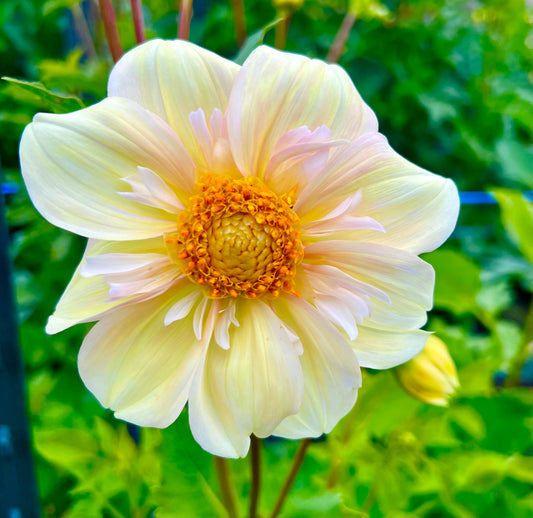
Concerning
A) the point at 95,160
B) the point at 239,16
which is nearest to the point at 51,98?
the point at 95,160

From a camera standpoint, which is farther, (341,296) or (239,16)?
(239,16)

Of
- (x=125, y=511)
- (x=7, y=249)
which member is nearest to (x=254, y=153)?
(x=7, y=249)

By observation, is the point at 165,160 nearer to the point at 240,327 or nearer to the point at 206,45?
the point at 240,327

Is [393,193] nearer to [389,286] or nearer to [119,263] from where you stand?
[389,286]

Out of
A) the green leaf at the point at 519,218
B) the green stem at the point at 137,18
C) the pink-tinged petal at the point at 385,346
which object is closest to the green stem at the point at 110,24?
the green stem at the point at 137,18

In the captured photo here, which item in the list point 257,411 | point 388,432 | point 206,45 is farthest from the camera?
point 206,45

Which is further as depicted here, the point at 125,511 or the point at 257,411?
the point at 125,511
